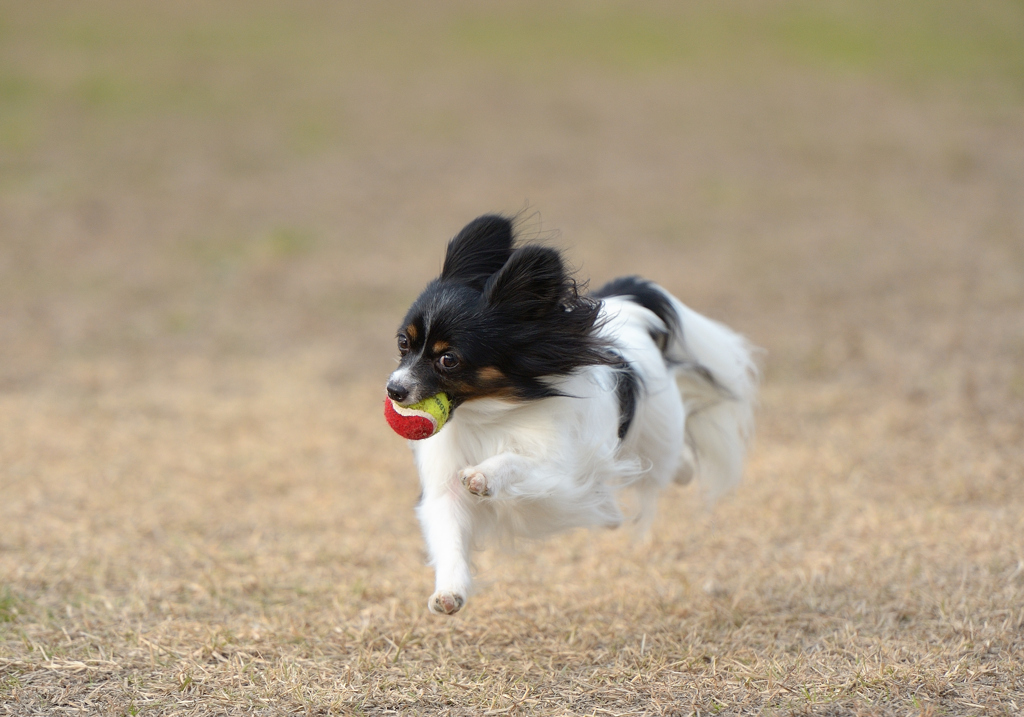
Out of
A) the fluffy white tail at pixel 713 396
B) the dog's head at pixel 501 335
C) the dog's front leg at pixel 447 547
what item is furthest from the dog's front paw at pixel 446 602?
the fluffy white tail at pixel 713 396

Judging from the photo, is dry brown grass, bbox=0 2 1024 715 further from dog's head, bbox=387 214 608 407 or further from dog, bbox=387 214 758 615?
dog's head, bbox=387 214 608 407

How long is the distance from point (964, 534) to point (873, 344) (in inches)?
149

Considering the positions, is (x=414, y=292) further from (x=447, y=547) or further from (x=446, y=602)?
(x=446, y=602)

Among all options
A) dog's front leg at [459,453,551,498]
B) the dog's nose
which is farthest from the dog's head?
dog's front leg at [459,453,551,498]

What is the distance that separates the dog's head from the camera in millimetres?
3174

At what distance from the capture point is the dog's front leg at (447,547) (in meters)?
3.18

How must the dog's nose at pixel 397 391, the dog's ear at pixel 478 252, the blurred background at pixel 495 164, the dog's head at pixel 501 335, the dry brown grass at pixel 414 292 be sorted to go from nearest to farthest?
the dog's nose at pixel 397 391 → the dog's head at pixel 501 335 → the dog's ear at pixel 478 252 → the dry brown grass at pixel 414 292 → the blurred background at pixel 495 164

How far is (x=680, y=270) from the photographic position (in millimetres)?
10875

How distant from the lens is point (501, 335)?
10.6 feet

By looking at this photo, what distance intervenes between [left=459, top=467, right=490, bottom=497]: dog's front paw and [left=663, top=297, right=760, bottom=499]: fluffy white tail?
1.54 meters

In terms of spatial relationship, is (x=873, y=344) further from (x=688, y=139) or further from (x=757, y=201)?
(x=688, y=139)

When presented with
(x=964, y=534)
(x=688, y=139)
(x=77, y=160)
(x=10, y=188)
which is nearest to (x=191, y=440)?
(x=964, y=534)

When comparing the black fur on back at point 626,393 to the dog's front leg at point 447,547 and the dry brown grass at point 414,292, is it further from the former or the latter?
the dry brown grass at point 414,292

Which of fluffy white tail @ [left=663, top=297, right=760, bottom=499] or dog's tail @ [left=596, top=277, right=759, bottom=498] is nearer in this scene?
dog's tail @ [left=596, top=277, right=759, bottom=498]
